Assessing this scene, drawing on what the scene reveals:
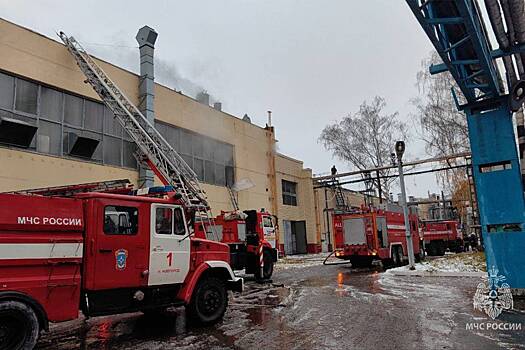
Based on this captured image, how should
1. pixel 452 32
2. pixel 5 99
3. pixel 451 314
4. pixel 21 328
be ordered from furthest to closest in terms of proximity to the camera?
1. pixel 5 99
2. pixel 452 32
3. pixel 451 314
4. pixel 21 328

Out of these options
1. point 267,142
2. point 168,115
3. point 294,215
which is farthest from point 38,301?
point 294,215

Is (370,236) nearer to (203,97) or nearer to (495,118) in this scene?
(495,118)

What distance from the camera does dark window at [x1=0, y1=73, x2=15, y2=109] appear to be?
14.5 m

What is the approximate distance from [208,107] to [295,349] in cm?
2071

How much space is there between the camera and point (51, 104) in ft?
53.1

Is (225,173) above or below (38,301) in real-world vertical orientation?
above

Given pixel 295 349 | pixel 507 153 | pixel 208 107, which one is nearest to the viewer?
pixel 295 349

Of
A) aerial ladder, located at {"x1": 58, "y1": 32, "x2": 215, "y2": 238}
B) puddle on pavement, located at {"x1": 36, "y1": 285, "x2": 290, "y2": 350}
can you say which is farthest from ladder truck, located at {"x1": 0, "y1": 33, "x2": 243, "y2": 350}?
aerial ladder, located at {"x1": 58, "y1": 32, "x2": 215, "y2": 238}

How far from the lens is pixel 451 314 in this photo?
25.3 ft

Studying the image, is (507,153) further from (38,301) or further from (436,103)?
(436,103)

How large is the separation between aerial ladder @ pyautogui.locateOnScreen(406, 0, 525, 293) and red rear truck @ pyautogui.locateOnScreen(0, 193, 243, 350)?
243 inches

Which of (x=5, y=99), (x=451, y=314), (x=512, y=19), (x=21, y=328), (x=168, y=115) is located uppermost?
(x=168, y=115)

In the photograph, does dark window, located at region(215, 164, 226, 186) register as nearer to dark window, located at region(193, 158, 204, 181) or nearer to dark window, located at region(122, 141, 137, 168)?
dark window, located at region(193, 158, 204, 181)

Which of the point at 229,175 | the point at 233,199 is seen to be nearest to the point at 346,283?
the point at 233,199
